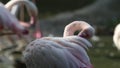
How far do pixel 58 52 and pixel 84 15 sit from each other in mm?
8205

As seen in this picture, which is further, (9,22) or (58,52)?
(9,22)

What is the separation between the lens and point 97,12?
11703 millimetres

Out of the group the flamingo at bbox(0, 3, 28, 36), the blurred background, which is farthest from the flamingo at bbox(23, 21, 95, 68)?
the blurred background

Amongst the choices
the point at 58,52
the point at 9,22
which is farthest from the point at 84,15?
the point at 58,52

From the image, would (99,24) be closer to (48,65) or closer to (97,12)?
(97,12)

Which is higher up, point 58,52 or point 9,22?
point 9,22

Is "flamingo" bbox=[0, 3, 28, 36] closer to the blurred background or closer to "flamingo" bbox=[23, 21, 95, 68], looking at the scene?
the blurred background

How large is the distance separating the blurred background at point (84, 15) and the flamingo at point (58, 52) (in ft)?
16.8

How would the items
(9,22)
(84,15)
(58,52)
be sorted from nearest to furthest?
(58,52) < (9,22) < (84,15)

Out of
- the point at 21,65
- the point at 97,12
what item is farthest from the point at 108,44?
the point at 97,12

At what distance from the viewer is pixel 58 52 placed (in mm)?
1950

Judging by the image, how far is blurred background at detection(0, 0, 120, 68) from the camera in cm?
877

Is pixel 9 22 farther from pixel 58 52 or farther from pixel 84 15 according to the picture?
pixel 84 15

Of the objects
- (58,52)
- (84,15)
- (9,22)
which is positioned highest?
(84,15)
